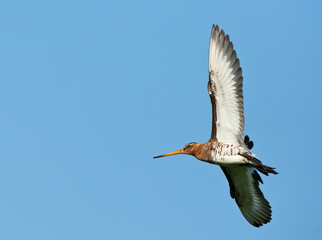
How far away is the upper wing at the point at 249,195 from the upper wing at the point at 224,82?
172cm

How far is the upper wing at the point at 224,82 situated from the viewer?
A: 44.0 feet

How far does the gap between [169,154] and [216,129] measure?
1.92 meters

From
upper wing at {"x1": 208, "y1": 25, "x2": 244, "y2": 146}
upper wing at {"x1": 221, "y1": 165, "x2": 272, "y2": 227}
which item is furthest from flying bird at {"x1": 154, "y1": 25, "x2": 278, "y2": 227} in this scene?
upper wing at {"x1": 221, "y1": 165, "x2": 272, "y2": 227}

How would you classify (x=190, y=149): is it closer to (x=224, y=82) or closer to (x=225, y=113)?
(x=225, y=113)

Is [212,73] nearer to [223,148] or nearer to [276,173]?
[223,148]

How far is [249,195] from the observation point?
15383 mm

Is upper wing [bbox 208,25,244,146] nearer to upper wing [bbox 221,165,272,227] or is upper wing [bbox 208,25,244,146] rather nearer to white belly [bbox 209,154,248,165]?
white belly [bbox 209,154,248,165]

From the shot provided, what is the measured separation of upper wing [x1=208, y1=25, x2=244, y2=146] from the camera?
13.4 m

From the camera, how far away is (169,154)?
1509 cm

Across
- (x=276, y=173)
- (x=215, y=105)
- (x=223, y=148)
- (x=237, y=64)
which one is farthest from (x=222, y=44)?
(x=276, y=173)

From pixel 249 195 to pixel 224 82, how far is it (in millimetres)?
3832

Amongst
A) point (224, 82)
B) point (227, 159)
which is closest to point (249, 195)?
point (227, 159)

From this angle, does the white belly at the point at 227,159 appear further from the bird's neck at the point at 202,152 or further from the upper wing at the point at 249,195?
the upper wing at the point at 249,195

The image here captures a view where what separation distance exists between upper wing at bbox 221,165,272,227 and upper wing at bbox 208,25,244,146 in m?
1.72
